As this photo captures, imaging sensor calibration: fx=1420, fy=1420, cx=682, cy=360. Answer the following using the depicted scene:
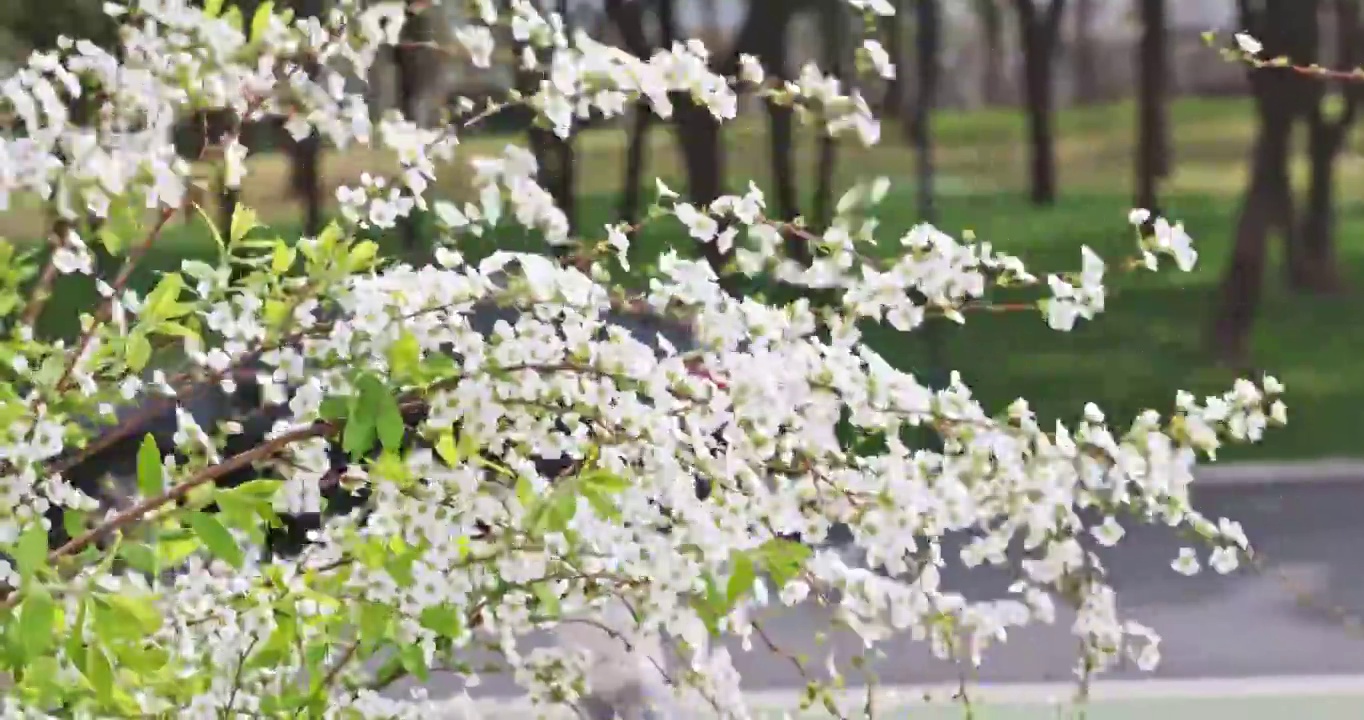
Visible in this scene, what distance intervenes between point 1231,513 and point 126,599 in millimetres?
5173

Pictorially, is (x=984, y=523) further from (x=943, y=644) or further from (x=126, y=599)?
(x=126, y=599)

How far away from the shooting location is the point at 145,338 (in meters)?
1.56

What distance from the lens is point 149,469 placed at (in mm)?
1430

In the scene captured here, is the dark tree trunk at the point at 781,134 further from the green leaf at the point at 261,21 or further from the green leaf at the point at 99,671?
the green leaf at the point at 99,671

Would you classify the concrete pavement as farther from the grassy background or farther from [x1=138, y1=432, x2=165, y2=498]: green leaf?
[x1=138, y1=432, x2=165, y2=498]: green leaf

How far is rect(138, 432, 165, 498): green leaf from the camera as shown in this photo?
4.69 feet

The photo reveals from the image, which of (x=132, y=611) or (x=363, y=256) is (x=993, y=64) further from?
(x=132, y=611)

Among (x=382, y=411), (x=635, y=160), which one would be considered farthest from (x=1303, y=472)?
(x=382, y=411)

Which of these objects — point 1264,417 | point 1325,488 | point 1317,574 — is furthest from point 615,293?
point 1325,488

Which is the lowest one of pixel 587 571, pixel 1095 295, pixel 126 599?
pixel 587 571

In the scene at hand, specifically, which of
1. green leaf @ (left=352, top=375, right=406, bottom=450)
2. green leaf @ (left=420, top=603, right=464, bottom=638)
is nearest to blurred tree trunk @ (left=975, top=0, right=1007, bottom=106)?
green leaf @ (left=420, top=603, right=464, bottom=638)

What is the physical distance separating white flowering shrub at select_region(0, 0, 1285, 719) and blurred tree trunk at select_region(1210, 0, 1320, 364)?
3887mm

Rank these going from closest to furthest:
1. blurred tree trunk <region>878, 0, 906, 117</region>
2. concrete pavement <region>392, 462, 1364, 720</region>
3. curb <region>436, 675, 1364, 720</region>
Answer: curb <region>436, 675, 1364, 720</region>, concrete pavement <region>392, 462, 1364, 720</region>, blurred tree trunk <region>878, 0, 906, 117</region>

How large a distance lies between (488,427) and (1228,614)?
13.3 ft
